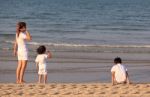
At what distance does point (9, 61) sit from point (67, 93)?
7.67 m

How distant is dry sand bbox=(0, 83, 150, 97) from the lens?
10.8m

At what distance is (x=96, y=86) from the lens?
11961 millimetres

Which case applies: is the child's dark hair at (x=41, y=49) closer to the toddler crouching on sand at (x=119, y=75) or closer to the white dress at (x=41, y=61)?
the white dress at (x=41, y=61)

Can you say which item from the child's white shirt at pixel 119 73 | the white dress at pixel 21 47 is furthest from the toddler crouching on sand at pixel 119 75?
the white dress at pixel 21 47

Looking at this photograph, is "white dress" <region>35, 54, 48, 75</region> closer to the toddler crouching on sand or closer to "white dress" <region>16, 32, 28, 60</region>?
"white dress" <region>16, 32, 28, 60</region>

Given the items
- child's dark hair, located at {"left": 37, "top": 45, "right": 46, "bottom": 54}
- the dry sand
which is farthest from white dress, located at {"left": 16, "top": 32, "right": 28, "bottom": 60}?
the dry sand

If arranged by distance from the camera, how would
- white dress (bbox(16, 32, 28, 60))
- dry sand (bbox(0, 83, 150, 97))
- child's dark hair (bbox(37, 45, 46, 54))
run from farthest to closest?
child's dark hair (bbox(37, 45, 46, 54)) < white dress (bbox(16, 32, 28, 60)) < dry sand (bbox(0, 83, 150, 97))

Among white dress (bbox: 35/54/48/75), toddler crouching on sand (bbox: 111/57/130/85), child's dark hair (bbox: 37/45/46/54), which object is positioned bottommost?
toddler crouching on sand (bbox: 111/57/130/85)

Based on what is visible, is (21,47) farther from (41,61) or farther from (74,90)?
(74,90)

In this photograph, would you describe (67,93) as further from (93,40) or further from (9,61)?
(93,40)

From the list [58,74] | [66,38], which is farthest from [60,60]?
[66,38]

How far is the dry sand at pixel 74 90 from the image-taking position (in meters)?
10.8

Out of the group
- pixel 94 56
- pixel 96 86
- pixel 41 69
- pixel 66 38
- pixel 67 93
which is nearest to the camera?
pixel 67 93

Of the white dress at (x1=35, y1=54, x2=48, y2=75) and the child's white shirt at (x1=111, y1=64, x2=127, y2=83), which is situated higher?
the white dress at (x1=35, y1=54, x2=48, y2=75)
